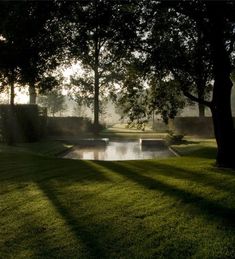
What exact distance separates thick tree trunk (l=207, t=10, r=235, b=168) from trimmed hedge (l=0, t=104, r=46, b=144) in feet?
60.5

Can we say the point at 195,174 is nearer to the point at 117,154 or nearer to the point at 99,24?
the point at 99,24

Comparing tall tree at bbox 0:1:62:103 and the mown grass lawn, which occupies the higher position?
tall tree at bbox 0:1:62:103

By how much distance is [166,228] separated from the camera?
7961 millimetres

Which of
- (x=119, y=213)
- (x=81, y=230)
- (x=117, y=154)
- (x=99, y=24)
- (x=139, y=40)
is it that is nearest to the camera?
(x=81, y=230)

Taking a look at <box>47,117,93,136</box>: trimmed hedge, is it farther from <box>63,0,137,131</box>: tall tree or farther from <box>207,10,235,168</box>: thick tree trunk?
<box>207,10,235,168</box>: thick tree trunk

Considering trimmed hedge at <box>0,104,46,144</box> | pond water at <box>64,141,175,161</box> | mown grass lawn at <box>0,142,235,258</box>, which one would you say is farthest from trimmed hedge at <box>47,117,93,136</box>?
mown grass lawn at <box>0,142,235,258</box>

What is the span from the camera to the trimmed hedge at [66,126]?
4581 cm

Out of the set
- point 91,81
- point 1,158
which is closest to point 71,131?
point 91,81

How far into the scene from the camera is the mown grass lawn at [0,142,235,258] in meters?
7.11

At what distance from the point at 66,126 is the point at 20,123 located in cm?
1613

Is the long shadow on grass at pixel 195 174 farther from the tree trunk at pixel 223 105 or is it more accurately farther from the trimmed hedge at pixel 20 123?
the trimmed hedge at pixel 20 123

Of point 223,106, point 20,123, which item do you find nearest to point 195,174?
point 223,106

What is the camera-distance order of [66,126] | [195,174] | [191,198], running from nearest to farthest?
[191,198], [195,174], [66,126]

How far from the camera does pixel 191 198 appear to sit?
32.4 feet
